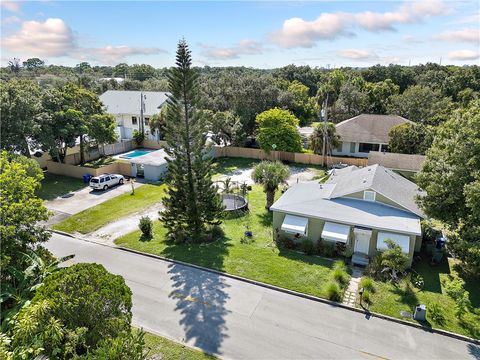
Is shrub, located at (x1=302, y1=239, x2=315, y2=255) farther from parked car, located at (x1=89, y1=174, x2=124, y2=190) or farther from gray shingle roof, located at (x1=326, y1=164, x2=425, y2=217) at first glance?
parked car, located at (x1=89, y1=174, x2=124, y2=190)

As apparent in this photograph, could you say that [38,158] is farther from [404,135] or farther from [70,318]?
[404,135]

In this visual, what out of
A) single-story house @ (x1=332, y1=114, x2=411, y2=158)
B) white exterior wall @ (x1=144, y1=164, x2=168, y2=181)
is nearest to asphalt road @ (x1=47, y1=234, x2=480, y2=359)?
white exterior wall @ (x1=144, y1=164, x2=168, y2=181)

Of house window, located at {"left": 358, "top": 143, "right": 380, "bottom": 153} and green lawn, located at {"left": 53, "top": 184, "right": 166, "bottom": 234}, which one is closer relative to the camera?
green lawn, located at {"left": 53, "top": 184, "right": 166, "bottom": 234}

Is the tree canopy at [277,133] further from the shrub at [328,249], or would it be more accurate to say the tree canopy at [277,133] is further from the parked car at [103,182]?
the shrub at [328,249]

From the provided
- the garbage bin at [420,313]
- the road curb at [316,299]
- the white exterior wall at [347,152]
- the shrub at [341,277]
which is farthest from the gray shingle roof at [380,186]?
the white exterior wall at [347,152]

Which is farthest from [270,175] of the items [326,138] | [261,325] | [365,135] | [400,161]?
[365,135]

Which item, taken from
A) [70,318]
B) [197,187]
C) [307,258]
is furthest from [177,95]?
[70,318]

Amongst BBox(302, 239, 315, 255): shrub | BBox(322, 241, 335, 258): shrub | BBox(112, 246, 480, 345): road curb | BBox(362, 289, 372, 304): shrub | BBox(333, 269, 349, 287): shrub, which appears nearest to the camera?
BBox(112, 246, 480, 345): road curb
